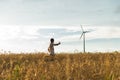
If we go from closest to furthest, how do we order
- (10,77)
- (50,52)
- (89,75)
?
(10,77) → (89,75) → (50,52)

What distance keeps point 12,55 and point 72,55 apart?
13.8 ft

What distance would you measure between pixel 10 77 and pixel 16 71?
43 cm

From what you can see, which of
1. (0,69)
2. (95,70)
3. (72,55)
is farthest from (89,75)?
(72,55)

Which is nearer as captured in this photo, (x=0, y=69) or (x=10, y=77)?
(x=10, y=77)

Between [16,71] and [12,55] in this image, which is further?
[12,55]

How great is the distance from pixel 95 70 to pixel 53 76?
1582mm

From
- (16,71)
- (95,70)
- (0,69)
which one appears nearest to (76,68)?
(95,70)

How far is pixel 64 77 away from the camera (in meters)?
10.3

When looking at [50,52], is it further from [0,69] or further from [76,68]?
[76,68]

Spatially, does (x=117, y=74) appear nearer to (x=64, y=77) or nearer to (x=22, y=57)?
(x=64, y=77)

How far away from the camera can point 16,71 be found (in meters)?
10.3

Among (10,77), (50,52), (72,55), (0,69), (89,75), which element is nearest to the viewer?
(10,77)

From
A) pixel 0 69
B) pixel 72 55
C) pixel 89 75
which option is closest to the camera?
pixel 89 75

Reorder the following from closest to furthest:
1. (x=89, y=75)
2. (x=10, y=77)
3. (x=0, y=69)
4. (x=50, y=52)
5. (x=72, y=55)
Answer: (x=10, y=77) → (x=89, y=75) → (x=0, y=69) → (x=50, y=52) → (x=72, y=55)
